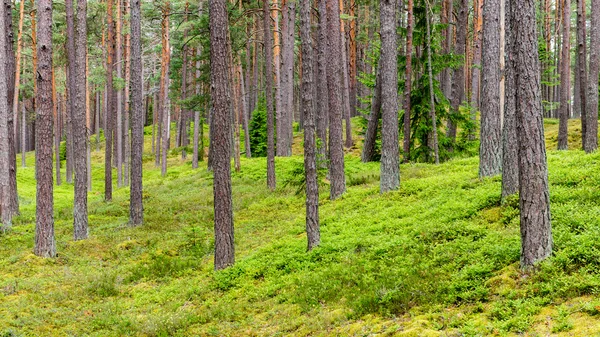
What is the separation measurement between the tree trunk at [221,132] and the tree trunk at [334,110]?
4935mm

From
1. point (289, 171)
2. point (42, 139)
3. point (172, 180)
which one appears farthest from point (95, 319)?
point (172, 180)

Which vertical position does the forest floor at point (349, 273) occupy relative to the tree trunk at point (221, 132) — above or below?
below

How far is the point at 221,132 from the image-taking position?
10641 millimetres

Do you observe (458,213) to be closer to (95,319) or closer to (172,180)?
(95,319)

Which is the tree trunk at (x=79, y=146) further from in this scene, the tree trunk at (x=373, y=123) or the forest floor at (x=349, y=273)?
the tree trunk at (x=373, y=123)

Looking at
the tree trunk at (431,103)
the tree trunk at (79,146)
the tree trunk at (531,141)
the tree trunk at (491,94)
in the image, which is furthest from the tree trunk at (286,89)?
the tree trunk at (531,141)

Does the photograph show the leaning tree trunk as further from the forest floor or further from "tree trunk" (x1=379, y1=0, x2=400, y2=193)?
"tree trunk" (x1=379, y1=0, x2=400, y2=193)

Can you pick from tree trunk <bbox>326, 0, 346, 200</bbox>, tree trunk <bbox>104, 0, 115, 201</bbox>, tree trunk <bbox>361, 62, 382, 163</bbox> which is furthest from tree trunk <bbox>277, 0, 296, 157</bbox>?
tree trunk <bbox>326, 0, 346, 200</bbox>

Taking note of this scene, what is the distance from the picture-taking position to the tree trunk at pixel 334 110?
15000mm

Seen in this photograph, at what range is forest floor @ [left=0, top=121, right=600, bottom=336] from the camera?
6.42 metres

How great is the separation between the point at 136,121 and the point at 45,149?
4234mm

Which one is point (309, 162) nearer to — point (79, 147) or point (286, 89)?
point (79, 147)

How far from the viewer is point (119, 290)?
1101 cm

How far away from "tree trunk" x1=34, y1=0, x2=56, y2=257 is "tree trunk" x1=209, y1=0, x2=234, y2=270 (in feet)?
17.0
